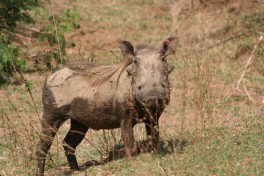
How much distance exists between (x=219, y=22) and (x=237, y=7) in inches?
19.7

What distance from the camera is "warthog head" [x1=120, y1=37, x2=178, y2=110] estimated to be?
20.0ft

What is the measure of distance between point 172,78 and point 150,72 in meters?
6.00

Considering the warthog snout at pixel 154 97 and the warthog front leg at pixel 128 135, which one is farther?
the warthog front leg at pixel 128 135

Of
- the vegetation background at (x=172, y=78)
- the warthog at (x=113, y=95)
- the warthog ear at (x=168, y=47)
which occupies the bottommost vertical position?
the vegetation background at (x=172, y=78)

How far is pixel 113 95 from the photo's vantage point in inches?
261

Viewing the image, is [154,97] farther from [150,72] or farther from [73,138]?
[73,138]

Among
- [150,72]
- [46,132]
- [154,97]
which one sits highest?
[150,72]

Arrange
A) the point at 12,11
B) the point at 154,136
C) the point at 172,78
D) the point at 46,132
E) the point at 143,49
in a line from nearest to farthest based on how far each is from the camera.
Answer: the point at 154,136, the point at 143,49, the point at 46,132, the point at 172,78, the point at 12,11

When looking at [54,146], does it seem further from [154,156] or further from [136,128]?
[154,156]

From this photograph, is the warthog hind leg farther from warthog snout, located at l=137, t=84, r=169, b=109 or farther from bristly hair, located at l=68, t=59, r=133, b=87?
warthog snout, located at l=137, t=84, r=169, b=109

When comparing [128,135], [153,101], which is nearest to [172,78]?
[128,135]

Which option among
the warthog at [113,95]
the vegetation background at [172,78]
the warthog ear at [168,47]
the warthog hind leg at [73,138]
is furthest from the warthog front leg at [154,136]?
the warthog hind leg at [73,138]

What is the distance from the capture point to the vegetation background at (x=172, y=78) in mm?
6418

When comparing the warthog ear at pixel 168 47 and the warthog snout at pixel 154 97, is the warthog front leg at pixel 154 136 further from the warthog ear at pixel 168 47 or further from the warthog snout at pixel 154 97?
the warthog ear at pixel 168 47
